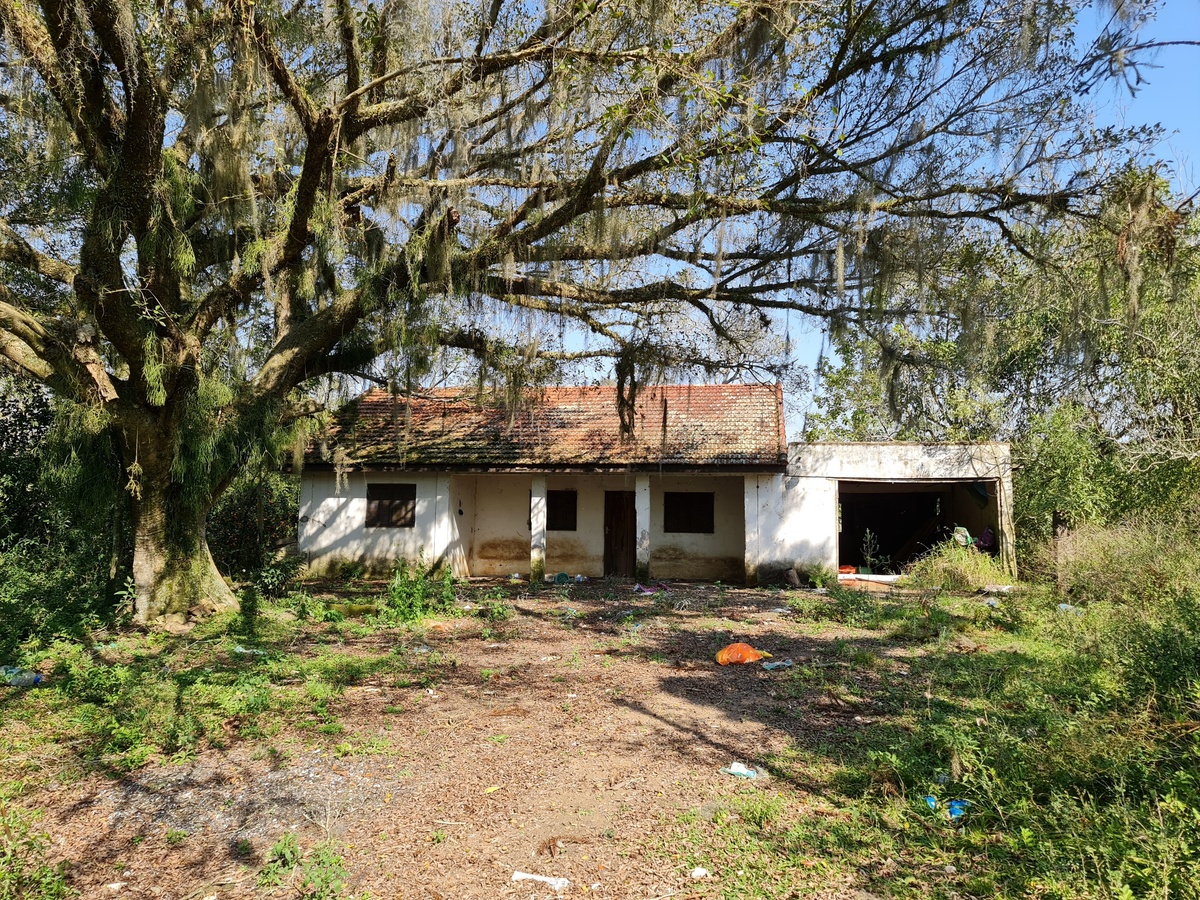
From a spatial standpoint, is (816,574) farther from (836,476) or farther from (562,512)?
(562,512)

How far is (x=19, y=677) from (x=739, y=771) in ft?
18.4

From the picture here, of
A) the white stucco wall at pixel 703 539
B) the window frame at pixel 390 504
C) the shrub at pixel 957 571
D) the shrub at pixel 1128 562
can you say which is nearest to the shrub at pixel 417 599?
the window frame at pixel 390 504

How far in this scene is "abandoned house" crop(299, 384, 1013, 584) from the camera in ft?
45.9

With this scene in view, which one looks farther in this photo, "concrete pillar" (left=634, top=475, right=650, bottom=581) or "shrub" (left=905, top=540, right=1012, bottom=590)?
"concrete pillar" (left=634, top=475, right=650, bottom=581)

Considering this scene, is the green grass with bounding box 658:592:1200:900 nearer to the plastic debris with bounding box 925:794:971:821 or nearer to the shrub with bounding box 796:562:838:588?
the plastic debris with bounding box 925:794:971:821

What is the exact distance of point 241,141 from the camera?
706 cm

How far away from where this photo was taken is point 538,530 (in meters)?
14.0

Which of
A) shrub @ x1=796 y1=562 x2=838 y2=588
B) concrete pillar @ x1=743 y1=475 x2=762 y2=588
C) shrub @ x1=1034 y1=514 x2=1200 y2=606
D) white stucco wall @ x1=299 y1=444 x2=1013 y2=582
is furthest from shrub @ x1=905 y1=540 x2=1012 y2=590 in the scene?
concrete pillar @ x1=743 y1=475 x2=762 y2=588

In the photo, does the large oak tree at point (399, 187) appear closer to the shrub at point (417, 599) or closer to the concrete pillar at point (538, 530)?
the shrub at point (417, 599)

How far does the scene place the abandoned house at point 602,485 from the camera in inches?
551

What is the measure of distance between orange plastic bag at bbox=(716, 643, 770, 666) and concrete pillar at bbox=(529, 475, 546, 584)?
675cm

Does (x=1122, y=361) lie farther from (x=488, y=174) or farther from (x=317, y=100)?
(x=317, y=100)

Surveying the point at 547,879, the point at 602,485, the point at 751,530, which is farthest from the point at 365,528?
the point at 547,879

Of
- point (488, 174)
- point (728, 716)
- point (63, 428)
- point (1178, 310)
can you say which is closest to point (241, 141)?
point (488, 174)
